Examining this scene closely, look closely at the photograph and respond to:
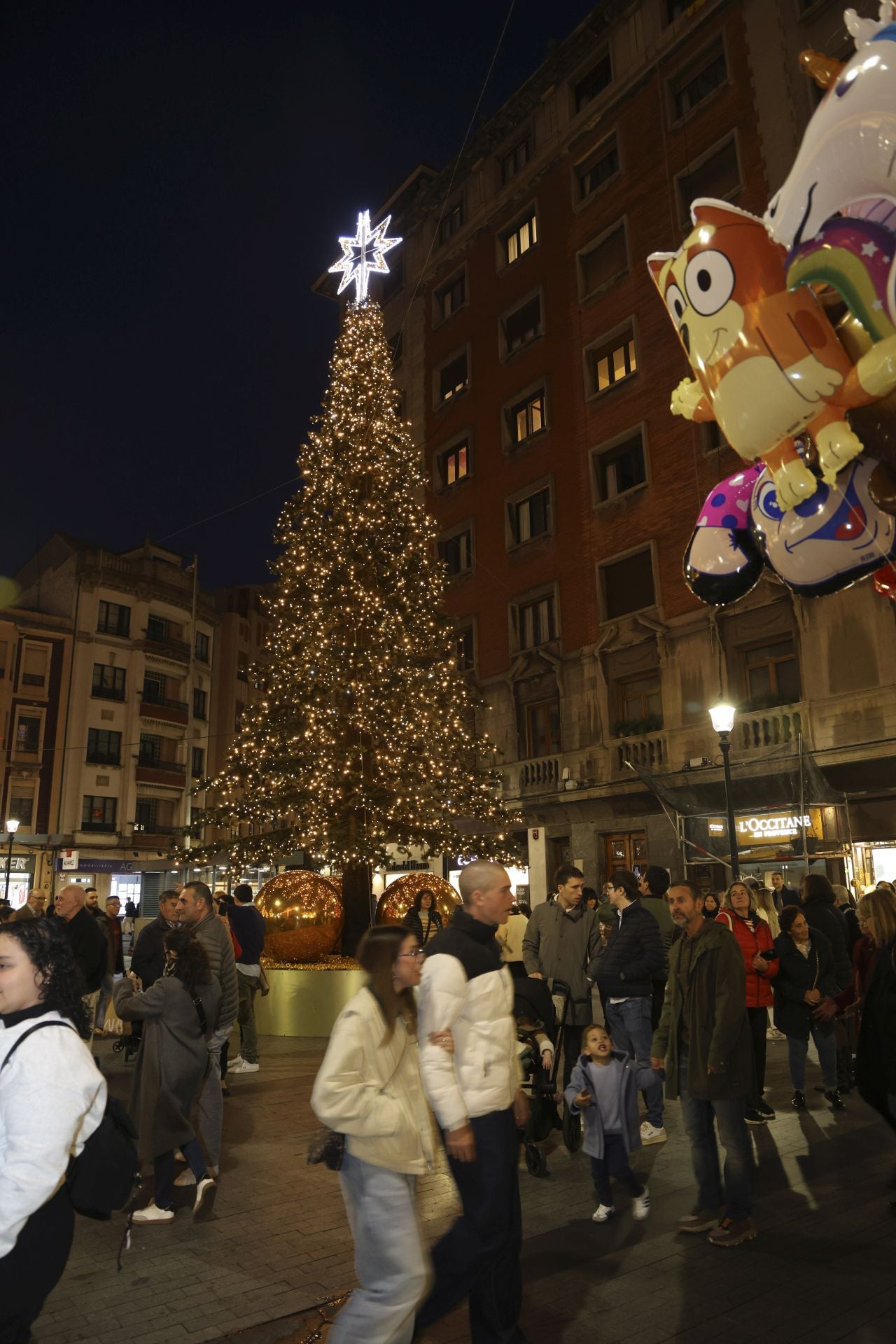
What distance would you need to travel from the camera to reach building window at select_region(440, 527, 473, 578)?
97.5ft

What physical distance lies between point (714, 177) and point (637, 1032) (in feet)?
75.5

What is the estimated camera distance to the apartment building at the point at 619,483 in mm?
19266

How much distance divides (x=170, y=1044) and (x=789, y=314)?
225 inches

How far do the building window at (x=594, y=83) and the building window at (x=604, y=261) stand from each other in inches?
182

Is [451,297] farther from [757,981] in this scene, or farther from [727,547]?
[727,547]

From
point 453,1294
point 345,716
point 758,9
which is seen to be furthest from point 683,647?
point 453,1294

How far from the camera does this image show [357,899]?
14781mm

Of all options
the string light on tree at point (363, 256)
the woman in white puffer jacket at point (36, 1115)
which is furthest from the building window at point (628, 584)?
the woman in white puffer jacket at point (36, 1115)

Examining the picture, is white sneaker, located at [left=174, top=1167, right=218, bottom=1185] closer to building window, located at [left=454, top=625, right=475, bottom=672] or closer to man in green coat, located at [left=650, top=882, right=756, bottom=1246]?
man in green coat, located at [left=650, top=882, right=756, bottom=1246]

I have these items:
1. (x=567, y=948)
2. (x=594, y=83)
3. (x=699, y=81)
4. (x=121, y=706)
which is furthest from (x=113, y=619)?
(x=567, y=948)

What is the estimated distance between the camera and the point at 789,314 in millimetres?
4352

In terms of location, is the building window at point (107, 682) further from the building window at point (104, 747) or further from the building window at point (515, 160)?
the building window at point (515, 160)

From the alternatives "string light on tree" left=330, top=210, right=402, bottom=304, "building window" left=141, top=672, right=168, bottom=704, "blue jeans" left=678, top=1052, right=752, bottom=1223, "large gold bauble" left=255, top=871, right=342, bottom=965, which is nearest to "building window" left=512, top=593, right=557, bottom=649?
"string light on tree" left=330, top=210, right=402, bottom=304

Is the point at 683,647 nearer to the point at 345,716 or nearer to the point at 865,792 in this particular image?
the point at 865,792
